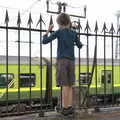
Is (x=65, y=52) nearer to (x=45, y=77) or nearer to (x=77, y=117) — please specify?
(x=77, y=117)

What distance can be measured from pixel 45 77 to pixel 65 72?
234 inches

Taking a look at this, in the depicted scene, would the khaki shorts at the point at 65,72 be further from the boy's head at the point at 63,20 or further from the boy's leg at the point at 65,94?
the boy's head at the point at 63,20

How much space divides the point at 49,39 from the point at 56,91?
8617 mm

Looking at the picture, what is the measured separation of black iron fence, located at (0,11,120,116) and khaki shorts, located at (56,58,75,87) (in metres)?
0.84

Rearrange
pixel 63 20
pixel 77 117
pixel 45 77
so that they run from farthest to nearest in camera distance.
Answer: pixel 45 77
pixel 77 117
pixel 63 20

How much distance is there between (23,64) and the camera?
45.6 feet

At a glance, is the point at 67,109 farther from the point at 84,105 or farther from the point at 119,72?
the point at 119,72

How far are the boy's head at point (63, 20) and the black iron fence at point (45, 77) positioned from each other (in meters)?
0.61

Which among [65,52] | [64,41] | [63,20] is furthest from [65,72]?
[63,20]

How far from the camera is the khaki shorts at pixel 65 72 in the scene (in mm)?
5891

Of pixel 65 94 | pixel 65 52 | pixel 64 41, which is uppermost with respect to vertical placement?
pixel 64 41

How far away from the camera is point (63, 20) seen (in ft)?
19.3

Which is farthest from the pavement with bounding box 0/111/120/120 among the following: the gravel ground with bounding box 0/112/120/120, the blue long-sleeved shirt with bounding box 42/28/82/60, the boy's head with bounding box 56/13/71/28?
the boy's head with bounding box 56/13/71/28

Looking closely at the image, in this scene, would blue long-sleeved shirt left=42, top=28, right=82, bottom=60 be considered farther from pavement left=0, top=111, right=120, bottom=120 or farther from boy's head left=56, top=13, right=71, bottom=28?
pavement left=0, top=111, right=120, bottom=120
